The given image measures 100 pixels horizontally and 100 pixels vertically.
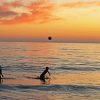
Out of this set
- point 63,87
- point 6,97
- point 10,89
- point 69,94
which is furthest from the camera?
point 63,87

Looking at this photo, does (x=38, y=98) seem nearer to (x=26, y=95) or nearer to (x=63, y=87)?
(x=26, y=95)

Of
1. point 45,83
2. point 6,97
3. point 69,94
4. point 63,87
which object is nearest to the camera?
point 6,97

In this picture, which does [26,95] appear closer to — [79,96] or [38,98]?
[38,98]

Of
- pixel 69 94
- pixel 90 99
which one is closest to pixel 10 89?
pixel 69 94

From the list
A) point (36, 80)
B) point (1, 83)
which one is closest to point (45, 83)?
point (36, 80)

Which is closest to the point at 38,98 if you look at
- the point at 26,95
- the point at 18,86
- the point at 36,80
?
the point at 26,95

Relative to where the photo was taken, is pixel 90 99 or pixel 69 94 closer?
pixel 90 99

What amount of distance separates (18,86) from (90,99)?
7.60m

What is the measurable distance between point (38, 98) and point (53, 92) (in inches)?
120

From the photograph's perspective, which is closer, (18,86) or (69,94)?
(69,94)

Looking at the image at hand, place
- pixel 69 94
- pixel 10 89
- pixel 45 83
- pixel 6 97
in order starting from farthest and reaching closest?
1. pixel 45 83
2. pixel 10 89
3. pixel 69 94
4. pixel 6 97

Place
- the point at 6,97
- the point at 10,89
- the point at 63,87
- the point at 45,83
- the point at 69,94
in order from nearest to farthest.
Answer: the point at 6,97, the point at 69,94, the point at 10,89, the point at 63,87, the point at 45,83

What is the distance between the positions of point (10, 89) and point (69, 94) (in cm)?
505

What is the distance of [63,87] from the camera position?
27875mm
